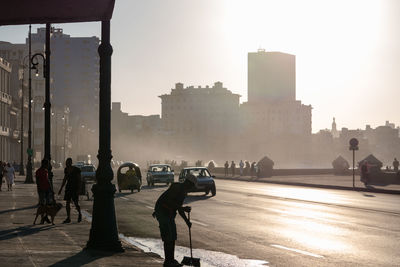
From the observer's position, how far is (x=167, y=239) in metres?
12.0

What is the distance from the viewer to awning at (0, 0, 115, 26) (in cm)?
955

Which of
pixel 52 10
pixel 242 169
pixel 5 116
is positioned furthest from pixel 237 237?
pixel 5 116

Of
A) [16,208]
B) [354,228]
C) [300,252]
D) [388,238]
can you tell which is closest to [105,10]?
[300,252]

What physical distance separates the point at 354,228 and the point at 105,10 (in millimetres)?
11889

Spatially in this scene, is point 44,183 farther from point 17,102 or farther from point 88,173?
point 17,102

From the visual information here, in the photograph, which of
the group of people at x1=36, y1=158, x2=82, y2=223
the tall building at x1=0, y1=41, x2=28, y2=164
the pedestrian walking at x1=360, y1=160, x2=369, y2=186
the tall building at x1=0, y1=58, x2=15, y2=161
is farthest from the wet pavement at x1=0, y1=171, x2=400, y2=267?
the tall building at x1=0, y1=41, x2=28, y2=164

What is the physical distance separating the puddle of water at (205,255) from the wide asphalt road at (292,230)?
0.33 meters

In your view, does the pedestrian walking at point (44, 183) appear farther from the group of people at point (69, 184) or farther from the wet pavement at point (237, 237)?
the wet pavement at point (237, 237)

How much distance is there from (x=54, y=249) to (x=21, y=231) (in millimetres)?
4252

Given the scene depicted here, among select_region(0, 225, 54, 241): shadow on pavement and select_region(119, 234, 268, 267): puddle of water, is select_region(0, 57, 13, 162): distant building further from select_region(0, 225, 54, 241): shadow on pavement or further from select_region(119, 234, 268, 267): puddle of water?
select_region(119, 234, 268, 267): puddle of water

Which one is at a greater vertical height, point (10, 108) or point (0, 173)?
point (10, 108)

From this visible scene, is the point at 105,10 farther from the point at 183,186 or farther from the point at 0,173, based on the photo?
the point at 0,173

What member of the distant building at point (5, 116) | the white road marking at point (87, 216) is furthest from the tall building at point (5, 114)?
the white road marking at point (87, 216)

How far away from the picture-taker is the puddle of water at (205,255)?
1341 centimetres
